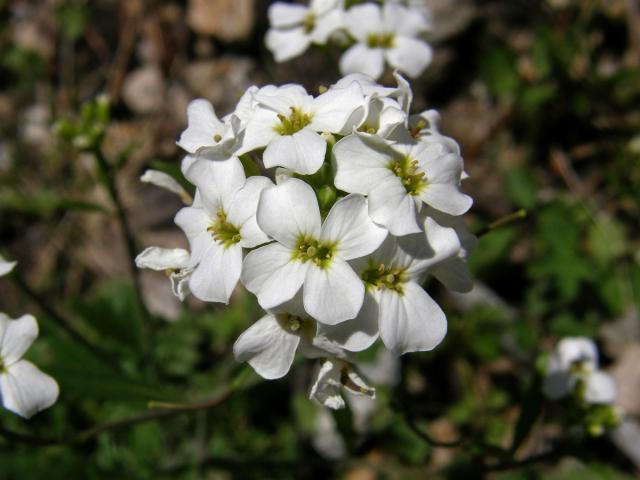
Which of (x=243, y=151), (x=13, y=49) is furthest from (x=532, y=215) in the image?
(x=13, y=49)

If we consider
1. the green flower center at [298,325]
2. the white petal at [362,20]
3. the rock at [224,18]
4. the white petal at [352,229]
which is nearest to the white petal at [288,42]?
the white petal at [362,20]

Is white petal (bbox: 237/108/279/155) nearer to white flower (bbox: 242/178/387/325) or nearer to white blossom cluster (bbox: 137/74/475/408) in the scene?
white blossom cluster (bbox: 137/74/475/408)

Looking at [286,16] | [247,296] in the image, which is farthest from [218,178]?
[286,16]

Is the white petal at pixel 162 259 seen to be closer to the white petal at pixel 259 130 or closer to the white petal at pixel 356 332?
the white petal at pixel 259 130

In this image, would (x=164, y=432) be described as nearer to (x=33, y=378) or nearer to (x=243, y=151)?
Answer: (x=33, y=378)

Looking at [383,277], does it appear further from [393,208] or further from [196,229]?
[196,229]

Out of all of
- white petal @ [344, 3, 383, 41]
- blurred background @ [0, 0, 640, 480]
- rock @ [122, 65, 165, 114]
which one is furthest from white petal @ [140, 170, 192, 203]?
rock @ [122, 65, 165, 114]
